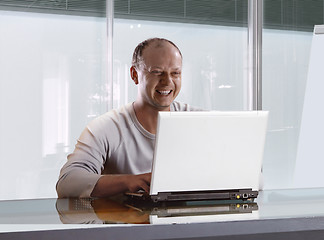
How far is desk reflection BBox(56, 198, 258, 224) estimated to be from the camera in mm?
1501

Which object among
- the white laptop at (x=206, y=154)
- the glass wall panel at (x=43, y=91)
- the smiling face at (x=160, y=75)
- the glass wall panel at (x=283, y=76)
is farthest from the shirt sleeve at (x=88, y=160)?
the glass wall panel at (x=283, y=76)

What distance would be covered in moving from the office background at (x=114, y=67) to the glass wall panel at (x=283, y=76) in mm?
11

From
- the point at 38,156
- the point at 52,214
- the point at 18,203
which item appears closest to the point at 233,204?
the point at 52,214

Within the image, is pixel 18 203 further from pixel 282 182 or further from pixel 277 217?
pixel 282 182

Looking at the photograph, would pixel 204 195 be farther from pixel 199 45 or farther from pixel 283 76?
pixel 283 76

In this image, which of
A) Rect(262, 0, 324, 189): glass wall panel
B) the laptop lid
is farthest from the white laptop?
Rect(262, 0, 324, 189): glass wall panel

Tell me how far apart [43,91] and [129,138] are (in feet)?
8.11

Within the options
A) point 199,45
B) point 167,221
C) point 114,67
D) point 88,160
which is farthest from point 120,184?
point 199,45

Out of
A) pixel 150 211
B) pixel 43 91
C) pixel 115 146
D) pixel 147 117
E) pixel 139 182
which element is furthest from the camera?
pixel 43 91

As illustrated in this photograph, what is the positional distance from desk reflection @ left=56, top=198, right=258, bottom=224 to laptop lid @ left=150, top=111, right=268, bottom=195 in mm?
69

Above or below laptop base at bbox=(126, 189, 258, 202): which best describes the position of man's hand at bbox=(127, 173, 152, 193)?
above

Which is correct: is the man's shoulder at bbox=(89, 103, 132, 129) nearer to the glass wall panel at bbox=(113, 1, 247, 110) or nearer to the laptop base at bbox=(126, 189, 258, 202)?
the laptop base at bbox=(126, 189, 258, 202)

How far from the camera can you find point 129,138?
101 inches

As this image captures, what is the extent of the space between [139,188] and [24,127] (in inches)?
119
